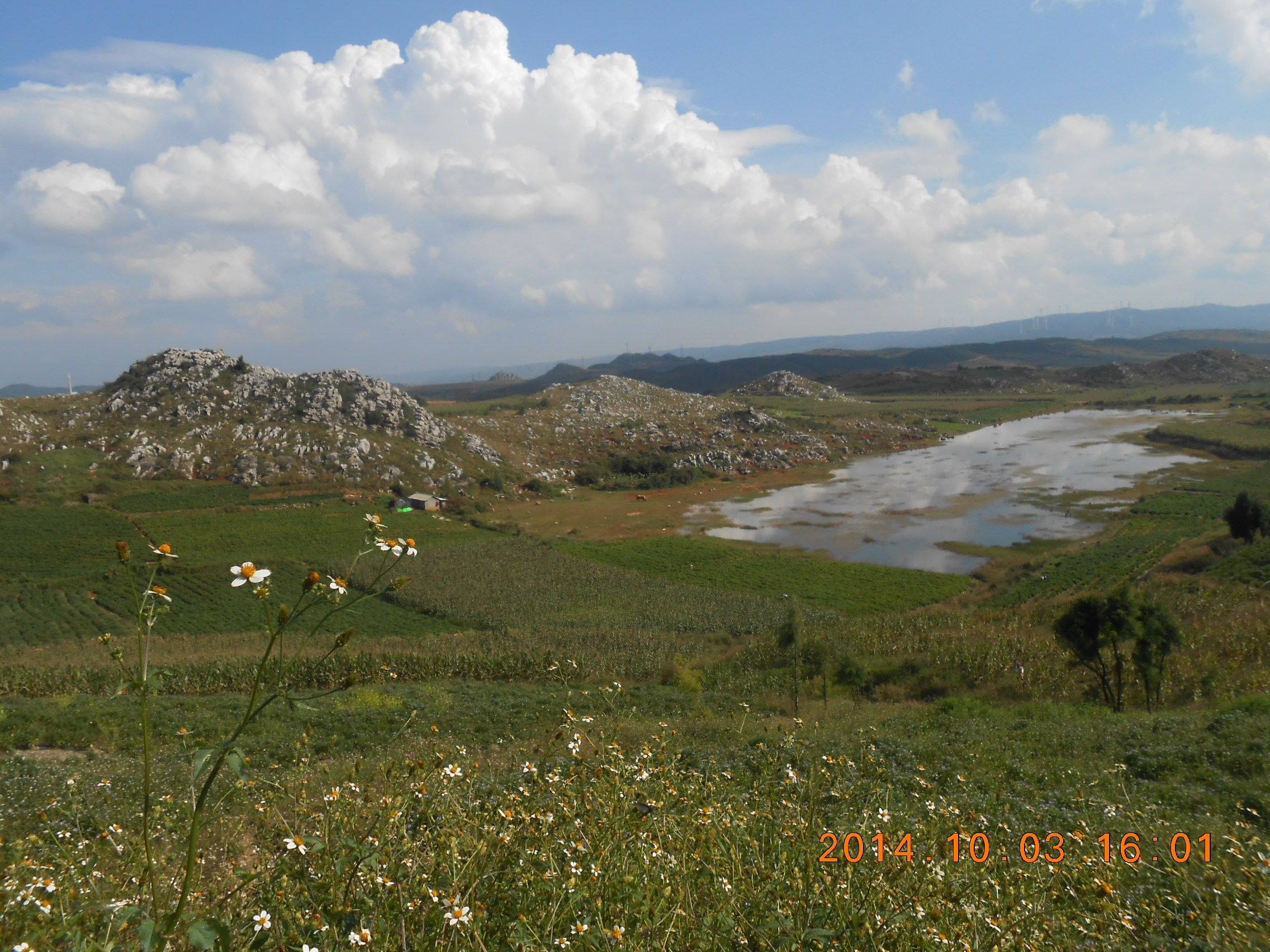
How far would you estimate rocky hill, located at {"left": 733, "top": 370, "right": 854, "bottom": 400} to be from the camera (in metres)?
182

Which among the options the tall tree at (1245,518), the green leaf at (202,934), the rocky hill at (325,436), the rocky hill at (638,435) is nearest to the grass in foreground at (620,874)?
the green leaf at (202,934)

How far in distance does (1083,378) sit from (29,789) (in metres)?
231

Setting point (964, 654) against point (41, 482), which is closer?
point (964, 654)

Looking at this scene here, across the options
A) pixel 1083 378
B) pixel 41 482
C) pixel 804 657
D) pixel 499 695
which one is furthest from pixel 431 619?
pixel 1083 378

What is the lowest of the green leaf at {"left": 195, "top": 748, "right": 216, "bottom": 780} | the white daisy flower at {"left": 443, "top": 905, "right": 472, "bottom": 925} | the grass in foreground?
the grass in foreground

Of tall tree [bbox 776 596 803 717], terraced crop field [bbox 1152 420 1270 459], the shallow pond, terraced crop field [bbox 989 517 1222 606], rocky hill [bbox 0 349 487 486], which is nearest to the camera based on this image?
tall tree [bbox 776 596 803 717]

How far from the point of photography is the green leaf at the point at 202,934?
1525 millimetres

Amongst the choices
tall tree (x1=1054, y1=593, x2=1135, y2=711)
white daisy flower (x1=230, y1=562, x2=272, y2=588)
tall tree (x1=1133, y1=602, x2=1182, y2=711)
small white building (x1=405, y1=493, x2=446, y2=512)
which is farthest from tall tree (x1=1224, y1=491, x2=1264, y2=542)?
small white building (x1=405, y1=493, x2=446, y2=512)

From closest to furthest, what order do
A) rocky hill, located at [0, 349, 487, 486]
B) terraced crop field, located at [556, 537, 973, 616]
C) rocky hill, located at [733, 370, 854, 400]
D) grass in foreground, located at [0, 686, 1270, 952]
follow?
grass in foreground, located at [0, 686, 1270, 952] → terraced crop field, located at [556, 537, 973, 616] → rocky hill, located at [0, 349, 487, 486] → rocky hill, located at [733, 370, 854, 400]

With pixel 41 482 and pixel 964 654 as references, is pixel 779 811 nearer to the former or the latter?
pixel 964 654

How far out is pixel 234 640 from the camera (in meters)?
30.9

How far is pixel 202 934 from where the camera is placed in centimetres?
157

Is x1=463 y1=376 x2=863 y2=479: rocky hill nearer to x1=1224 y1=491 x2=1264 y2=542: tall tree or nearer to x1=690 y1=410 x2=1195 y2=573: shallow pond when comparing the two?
x1=690 y1=410 x2=1195 y2=573: shallow pond

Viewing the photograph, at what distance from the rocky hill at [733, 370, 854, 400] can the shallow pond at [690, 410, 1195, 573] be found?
76.4 meters
